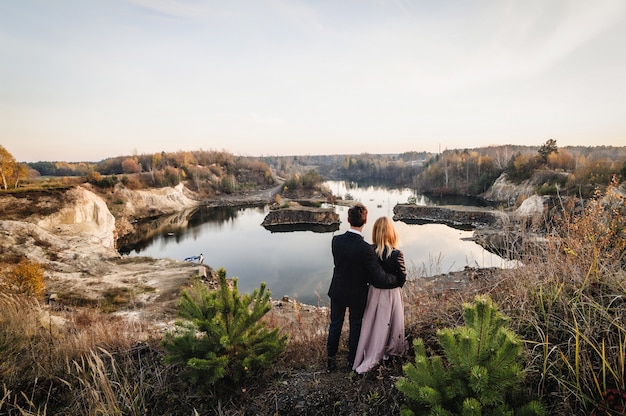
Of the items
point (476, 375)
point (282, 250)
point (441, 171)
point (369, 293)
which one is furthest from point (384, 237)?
point (441, 171)

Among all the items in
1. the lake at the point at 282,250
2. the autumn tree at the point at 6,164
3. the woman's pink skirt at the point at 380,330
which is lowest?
the lake at the point at 282,250

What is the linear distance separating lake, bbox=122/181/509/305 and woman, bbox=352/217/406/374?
1030 centimetres

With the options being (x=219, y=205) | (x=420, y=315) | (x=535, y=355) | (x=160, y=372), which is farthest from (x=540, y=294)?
(x=219, y=205)

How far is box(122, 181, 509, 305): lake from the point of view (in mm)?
17344

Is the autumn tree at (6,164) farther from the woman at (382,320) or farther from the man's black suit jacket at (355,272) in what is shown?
the woman at (382,320)

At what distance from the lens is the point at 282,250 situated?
24656 millimetres

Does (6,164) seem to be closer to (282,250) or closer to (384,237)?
(282,250)

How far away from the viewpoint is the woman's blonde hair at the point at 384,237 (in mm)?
3008

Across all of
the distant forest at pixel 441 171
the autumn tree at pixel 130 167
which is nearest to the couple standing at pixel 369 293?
the distant forest at pixel 441 171

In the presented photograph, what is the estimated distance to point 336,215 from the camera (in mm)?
37688

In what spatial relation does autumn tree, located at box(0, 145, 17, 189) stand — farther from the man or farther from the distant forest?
the man

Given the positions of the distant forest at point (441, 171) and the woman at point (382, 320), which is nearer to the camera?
the woman at point (382, 320)

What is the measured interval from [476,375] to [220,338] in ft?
6.51

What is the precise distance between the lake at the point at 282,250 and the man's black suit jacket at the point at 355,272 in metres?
10.5
